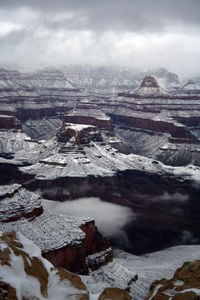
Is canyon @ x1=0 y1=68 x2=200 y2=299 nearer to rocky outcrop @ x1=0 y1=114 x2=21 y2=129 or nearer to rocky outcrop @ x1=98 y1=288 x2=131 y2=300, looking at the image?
rocky outcrop @ x1=0 y1=114 x2=21 y2=129

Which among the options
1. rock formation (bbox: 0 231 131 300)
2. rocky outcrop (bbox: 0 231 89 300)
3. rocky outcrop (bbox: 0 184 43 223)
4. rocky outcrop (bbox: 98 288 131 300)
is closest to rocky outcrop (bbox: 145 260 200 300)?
rocky outcrop (bbox: 98 288 131 300)

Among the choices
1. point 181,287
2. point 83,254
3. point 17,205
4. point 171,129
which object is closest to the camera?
point 181,287

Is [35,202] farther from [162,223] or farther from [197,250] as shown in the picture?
[162,223]

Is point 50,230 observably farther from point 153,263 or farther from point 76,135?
point 76,135

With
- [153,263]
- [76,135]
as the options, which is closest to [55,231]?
[153,263]

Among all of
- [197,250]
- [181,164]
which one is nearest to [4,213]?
[197,250]

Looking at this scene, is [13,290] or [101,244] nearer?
[13,290]

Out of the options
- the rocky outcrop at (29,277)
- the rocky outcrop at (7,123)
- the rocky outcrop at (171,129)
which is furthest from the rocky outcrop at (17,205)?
the rocky outcrop at (171,129)
